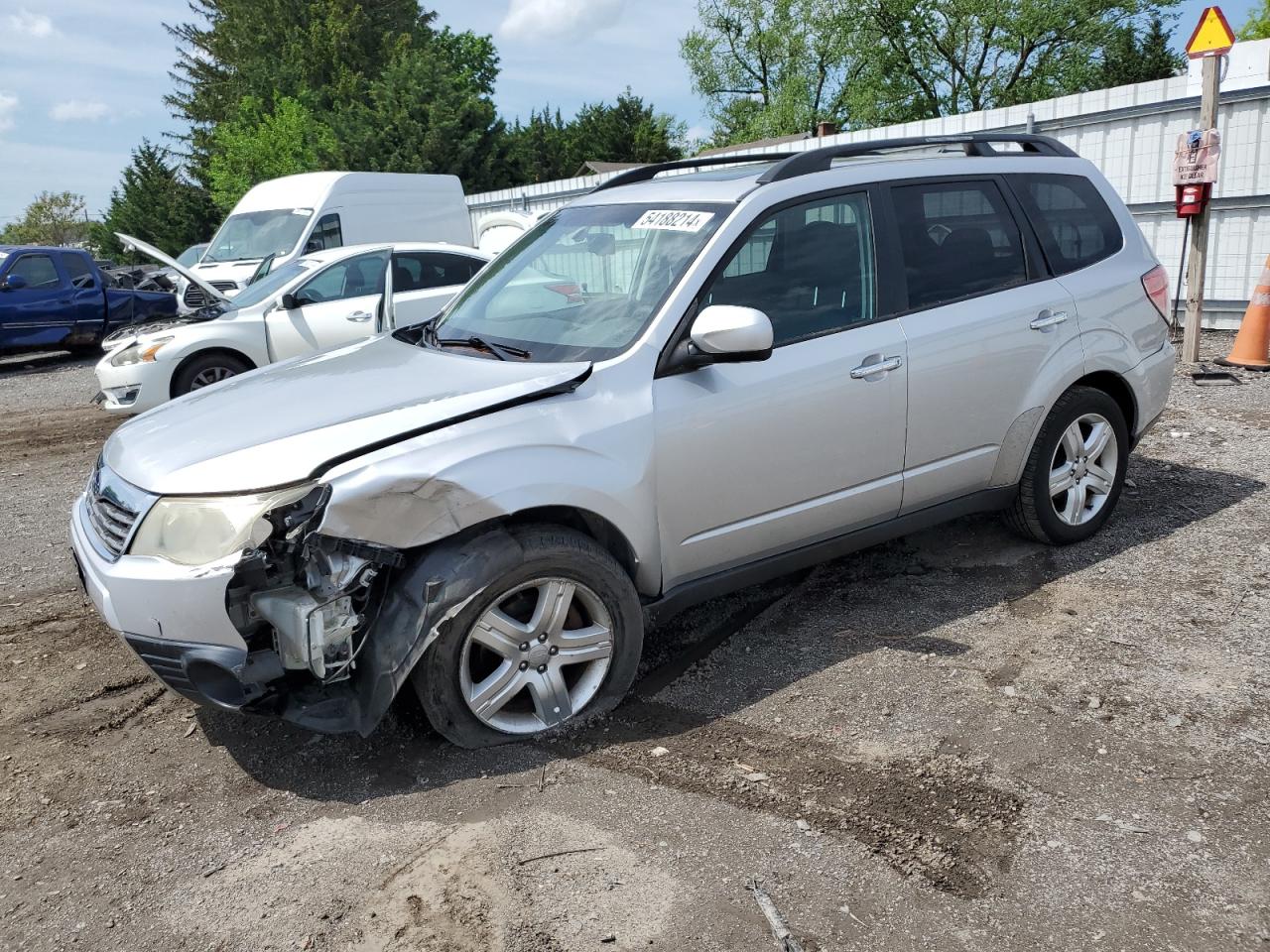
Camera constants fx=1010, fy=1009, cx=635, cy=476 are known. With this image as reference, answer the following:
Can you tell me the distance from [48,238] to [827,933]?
88825mm

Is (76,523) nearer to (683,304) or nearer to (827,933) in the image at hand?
(683,304)

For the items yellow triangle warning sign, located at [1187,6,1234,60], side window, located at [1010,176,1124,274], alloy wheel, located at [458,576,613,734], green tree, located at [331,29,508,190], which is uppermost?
green tree, located at [331,29,508,190]

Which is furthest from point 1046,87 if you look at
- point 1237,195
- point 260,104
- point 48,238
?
point 48,238

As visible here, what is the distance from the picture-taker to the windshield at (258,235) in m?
14.8

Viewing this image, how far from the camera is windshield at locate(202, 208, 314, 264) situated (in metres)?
14.8

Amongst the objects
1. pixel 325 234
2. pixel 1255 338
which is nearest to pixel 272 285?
pixel 325 234

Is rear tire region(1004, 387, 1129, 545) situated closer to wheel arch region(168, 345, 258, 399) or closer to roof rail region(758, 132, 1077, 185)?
roof rail region(758, 132, 1077, 185)

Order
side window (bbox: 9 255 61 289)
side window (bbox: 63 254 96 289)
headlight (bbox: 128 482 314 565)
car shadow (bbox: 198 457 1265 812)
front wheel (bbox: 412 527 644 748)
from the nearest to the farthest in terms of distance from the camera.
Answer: headlight (bbox: 128 482 314 565) < front wheel (bbox: 412 527 644 748) < car shadow (bbox: 198 457 1265 812) < side window (bbox: 9 255 61 289) < side window (bbox: 63 254 96 289)

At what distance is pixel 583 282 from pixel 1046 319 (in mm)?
2130

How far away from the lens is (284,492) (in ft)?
9.79

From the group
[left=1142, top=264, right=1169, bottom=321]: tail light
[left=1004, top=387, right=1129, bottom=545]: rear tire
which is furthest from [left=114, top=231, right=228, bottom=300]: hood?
[left=1142, top=264, right=1169, bottom=321]: tail light

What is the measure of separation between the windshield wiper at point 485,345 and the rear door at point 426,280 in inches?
217

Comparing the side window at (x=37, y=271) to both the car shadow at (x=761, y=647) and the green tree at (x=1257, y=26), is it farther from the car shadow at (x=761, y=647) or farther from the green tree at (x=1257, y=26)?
the green tree at (x=1257, y=26)

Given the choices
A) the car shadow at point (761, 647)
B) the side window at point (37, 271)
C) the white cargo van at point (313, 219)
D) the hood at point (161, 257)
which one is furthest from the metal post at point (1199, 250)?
the side window at point (37, 271)
